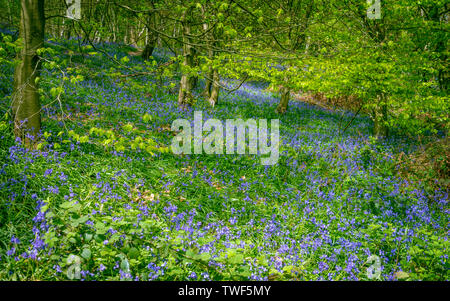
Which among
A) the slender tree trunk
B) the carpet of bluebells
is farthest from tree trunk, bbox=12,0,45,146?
the slender tree trunk

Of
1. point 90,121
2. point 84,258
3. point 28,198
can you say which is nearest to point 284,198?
point 84,258

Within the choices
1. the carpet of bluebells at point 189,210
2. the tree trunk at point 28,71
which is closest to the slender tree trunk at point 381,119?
the carpet of bluebells at point 189,210

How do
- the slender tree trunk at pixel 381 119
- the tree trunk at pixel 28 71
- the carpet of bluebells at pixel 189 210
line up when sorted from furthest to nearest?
the slender tree trunk at pixel 381 119 < the tree trunk at pixel 28 71 < the carpet of bluebells at pixel 189 210

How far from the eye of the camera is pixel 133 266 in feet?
10.2

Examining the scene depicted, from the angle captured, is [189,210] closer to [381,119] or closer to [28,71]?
[28,71]

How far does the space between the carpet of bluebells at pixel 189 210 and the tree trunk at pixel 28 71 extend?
280mm

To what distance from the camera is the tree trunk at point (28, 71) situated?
15.9ft

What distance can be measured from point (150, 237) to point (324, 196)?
12.4 ft

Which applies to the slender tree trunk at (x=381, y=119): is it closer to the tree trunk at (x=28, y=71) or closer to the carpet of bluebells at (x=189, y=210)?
the carpet of bluebells at (x=189, y=210)

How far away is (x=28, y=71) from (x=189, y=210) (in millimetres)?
3924

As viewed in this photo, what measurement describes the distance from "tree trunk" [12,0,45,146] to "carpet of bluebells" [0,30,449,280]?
28 cm

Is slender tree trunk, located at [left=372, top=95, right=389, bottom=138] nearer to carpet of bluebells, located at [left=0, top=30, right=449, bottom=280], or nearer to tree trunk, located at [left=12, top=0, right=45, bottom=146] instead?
carpet of bluebells, located at [left=0, top=30, right=449, bottom=280]

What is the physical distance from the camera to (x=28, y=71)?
5.08m
